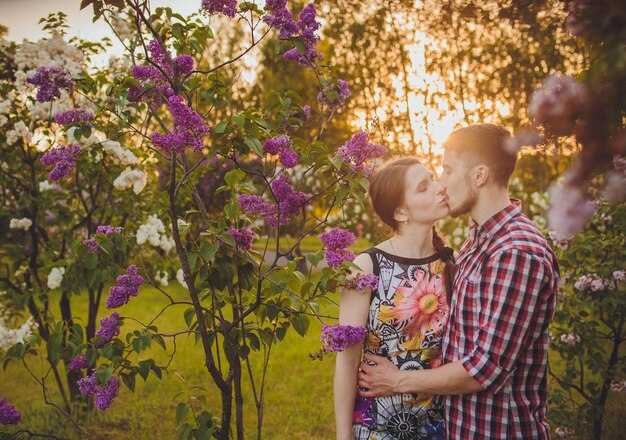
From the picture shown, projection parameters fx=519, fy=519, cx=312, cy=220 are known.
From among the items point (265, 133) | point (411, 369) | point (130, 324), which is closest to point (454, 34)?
point (265, 133)

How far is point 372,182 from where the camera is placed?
7.75 ft

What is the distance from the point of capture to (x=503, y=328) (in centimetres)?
161

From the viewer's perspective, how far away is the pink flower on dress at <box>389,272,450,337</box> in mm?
1989

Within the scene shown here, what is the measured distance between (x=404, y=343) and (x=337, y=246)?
1.48ft

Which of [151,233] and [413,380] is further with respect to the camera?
[151,233]

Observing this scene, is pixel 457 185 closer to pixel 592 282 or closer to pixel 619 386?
pixel 592 282

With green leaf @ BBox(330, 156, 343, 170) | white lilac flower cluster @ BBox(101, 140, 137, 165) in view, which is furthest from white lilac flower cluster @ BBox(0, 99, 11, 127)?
Result: green leaf @ BBox(330, 156, 343, 170)

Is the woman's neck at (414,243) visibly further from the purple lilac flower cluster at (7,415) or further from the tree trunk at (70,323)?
the tree trunk at (70,323)

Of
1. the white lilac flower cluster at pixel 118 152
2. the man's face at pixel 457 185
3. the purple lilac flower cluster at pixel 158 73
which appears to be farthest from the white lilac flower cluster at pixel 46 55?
the man's face at pixel 457 185

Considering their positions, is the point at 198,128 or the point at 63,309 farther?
the point at 63,309

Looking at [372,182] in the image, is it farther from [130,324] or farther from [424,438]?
[130,324]

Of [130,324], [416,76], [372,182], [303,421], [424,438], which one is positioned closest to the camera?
[424,438]

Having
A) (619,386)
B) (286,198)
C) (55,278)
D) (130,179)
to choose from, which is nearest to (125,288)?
(286,198)

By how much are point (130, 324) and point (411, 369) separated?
23.7 feet
